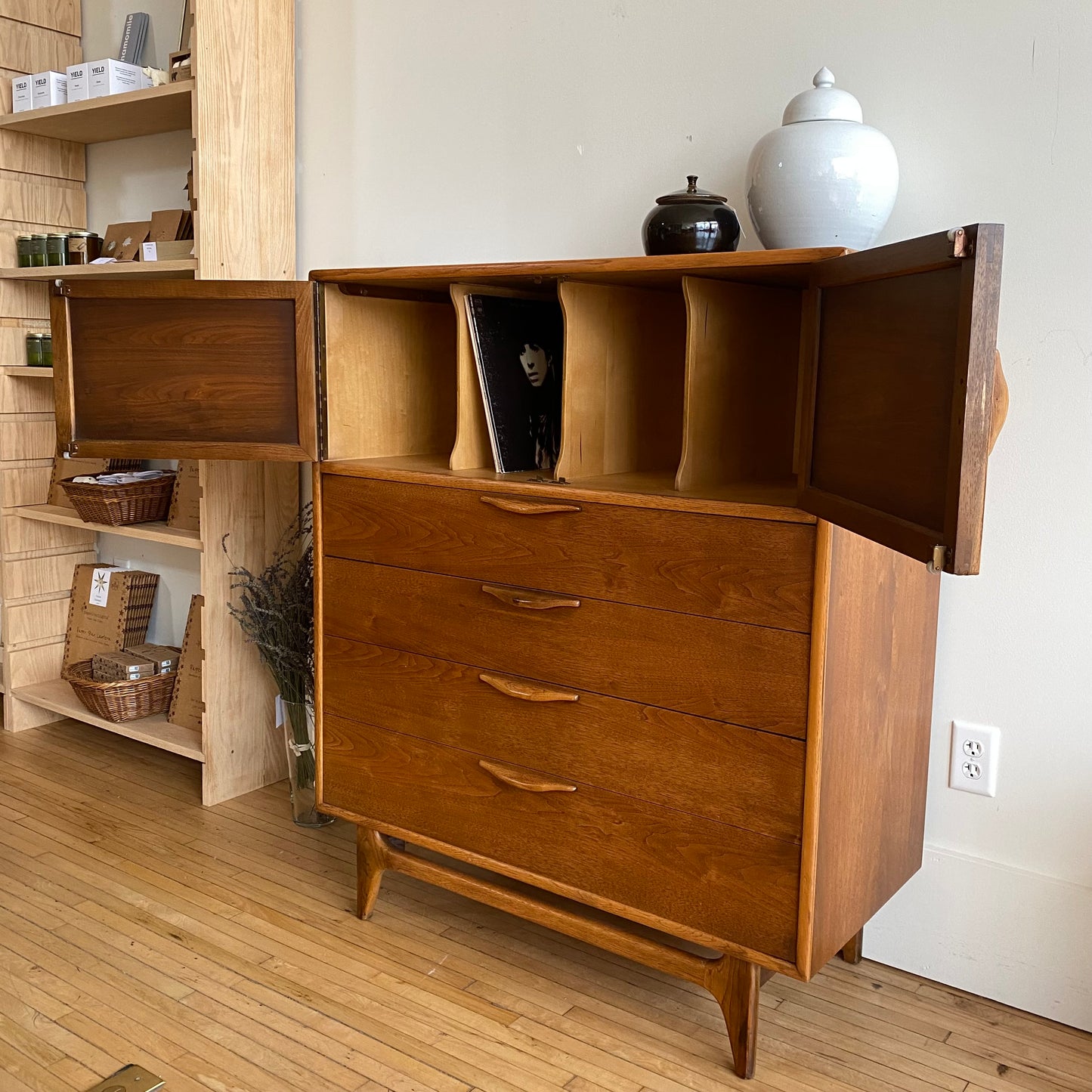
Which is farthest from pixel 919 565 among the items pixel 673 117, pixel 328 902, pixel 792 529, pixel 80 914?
pixel 80 914

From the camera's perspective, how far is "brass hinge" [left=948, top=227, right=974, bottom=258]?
987mm

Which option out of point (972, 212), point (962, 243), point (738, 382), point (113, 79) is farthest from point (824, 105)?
point (113, 79)

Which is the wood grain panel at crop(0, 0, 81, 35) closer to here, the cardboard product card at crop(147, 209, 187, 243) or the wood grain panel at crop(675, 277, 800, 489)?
the cardboard product card at crop(147, 209, 187, 243)

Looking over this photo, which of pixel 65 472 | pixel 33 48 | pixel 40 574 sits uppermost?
pixel 33 48

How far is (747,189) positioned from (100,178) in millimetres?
2298

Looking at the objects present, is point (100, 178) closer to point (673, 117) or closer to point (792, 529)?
point (673, 117)

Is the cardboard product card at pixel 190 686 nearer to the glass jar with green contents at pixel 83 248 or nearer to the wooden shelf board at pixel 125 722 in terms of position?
the wooden shelf board at pixel 125 722

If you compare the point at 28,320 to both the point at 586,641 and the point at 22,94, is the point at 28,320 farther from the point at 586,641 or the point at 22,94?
the point at 586,641

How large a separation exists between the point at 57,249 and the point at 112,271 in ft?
1.25

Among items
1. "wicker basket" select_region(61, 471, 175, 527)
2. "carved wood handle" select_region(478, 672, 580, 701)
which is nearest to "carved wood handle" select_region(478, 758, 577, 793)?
"carved wood handle" select_region(478, 672, 580, 701)

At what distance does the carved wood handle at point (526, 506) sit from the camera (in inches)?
66.4

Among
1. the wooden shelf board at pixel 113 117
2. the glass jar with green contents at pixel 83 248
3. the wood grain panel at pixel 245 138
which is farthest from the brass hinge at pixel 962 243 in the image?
the glass jar with green contents at pixel 83 248

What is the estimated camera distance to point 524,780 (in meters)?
1.79

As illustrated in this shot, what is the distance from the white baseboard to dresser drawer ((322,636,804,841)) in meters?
0.58
